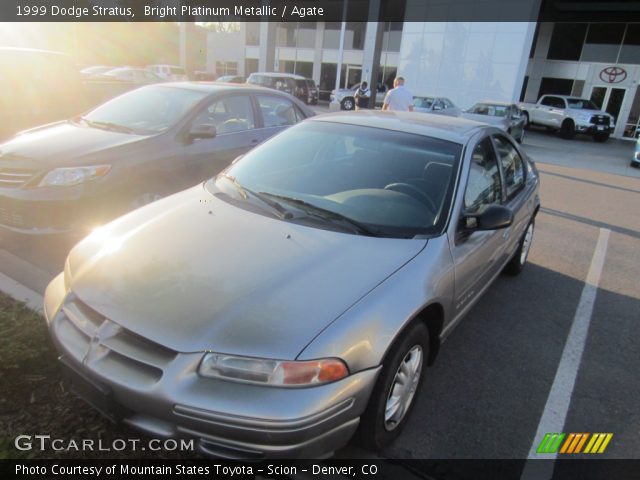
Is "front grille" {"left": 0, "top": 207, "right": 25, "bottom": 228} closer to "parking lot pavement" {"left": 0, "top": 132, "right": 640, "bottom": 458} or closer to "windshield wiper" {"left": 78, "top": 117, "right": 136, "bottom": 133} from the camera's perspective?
"parking lot pavement" {"left": 0, "top": 132, "right": 640, "bottom": 458}

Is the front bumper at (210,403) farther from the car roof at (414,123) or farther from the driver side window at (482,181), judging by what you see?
the car roof at (414,123)

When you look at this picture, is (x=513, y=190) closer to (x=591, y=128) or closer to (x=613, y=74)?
(x=591, y=128)

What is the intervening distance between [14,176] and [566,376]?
185 inches

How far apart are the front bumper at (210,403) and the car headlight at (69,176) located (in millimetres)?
2558

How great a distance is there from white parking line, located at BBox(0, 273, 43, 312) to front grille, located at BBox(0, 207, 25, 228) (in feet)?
2.09

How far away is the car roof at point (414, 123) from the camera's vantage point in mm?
3256

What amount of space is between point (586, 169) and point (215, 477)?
45.4ft

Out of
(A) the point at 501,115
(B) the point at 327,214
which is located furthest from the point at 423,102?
(B) the point at 327,214

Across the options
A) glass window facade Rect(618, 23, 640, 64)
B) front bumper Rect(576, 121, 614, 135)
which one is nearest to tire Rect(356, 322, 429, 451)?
front bumper Rect(576, 121, 614, 135)

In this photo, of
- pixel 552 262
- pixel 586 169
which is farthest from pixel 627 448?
pixel 586 169

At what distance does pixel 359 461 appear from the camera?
7.57 feet

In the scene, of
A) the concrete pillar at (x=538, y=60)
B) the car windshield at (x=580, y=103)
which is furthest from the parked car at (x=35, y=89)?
the concrete pillar at (x=538, y=60)

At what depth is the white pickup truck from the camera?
70.5 ft

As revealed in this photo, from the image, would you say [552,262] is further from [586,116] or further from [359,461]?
[586,116]
